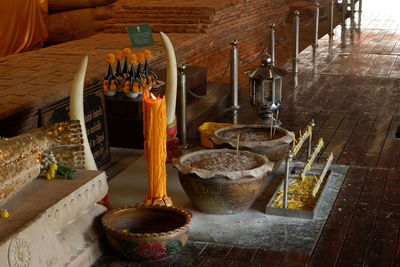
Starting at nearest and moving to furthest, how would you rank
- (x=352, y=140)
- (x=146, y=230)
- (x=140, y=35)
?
(x=146, y=230)
(x=352, y=140)
(x=140, y=35)

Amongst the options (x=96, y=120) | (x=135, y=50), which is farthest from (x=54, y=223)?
(x=135, y=50)

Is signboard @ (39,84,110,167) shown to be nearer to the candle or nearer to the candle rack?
the candle

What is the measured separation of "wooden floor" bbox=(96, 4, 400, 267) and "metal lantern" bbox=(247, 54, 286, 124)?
456mm

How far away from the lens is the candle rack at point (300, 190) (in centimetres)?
467

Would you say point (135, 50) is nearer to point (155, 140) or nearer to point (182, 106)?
point (182, 106)

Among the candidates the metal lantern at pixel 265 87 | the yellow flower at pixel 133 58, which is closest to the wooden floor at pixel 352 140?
the metal lantern at pixel 265 87

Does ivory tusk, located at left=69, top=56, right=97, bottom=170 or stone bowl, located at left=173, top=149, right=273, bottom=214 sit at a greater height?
ivory tusk, located at left=69, top=56, right=97, bottom=170

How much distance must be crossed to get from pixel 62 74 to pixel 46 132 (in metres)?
2.90

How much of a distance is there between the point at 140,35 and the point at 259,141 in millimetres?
3269

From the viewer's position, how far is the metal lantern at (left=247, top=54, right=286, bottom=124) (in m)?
6.47

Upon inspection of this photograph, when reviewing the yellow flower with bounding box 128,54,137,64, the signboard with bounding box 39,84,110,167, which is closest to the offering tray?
the signboard with bounding box 39,84,110,167

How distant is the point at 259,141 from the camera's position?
521cm

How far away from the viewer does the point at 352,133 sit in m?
6.67

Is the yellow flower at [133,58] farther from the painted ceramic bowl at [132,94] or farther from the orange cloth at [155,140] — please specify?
the orange cloth at [155,140]
